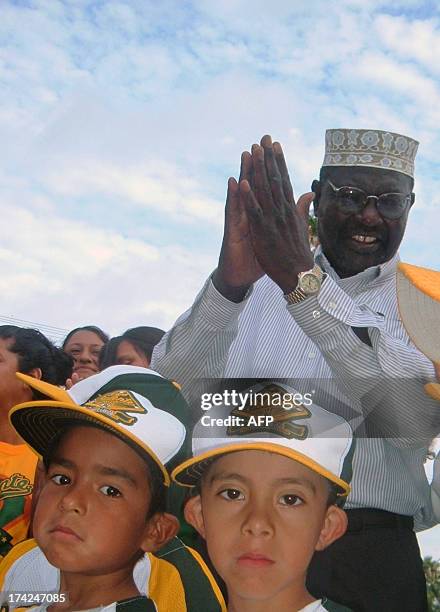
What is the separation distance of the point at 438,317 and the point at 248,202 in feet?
1.56

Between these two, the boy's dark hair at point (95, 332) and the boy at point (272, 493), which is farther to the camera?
the boy's dark hair at point (95, 332)

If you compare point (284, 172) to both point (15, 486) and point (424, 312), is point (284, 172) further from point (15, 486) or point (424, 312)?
point (15, 486)

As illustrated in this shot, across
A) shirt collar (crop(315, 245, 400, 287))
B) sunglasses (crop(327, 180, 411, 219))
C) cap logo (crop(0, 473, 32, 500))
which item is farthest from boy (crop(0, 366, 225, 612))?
sunglasses (crop(327, 180, 411, 219))

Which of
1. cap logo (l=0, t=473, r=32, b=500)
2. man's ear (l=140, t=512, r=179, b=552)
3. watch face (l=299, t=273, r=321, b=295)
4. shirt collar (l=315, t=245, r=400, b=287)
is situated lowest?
man's ear (l=140, t=512, r=179, b=552)

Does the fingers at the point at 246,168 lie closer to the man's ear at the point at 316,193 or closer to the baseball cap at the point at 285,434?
the man's ear at the point at 316,193

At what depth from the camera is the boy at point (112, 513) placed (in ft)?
6.27

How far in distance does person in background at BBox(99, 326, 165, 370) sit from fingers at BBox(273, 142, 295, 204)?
48 cm

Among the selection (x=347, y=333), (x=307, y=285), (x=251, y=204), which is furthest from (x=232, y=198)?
(x=347, y=333)

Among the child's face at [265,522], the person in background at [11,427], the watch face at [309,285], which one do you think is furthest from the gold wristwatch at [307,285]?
the person in background at [11,427]

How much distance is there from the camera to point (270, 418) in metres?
1.84

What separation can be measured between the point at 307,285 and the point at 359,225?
0.92ft

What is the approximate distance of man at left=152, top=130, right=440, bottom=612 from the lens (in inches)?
73.1

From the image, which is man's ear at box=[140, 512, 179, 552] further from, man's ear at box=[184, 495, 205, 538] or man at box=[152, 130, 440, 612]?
man at box=[152, 130, 440, 612]

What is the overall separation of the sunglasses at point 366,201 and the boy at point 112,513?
59 centimetres
